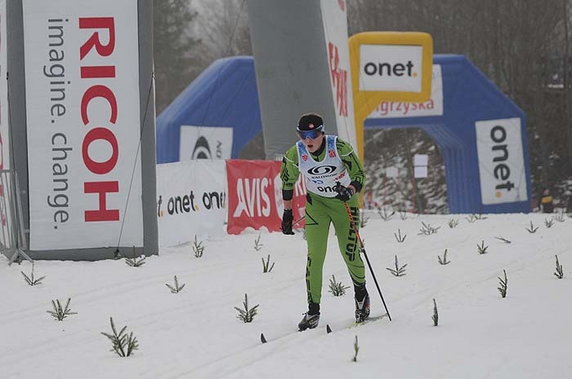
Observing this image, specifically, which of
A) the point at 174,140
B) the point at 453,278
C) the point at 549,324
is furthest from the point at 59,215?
the point at 174,140

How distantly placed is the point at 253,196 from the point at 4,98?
18.5 ft

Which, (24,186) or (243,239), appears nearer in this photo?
(24,186)

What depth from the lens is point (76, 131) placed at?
496 inches

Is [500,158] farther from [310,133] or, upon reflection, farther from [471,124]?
[310,133]

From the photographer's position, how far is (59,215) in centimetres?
1254

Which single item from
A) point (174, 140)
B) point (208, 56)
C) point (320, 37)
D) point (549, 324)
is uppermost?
point (208, 56)

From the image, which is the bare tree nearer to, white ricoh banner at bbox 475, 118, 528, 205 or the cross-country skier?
white ricoh banner at bbox 475, 118, 528, 205

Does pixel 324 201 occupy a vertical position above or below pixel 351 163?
below

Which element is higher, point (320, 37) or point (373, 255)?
point (320, 37)

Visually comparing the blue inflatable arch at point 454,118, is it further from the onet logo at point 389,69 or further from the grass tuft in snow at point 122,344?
the grass tuft in snow at point 122,344

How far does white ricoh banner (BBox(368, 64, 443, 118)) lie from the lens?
2652cm

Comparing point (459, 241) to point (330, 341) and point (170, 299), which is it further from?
point (330, 341)

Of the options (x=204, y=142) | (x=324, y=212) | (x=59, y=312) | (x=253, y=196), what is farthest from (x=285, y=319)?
(x=204, y=142)

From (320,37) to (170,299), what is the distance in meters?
9.40
